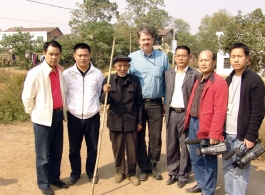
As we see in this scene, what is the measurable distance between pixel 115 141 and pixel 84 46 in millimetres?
1360

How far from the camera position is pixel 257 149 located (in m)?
2.76

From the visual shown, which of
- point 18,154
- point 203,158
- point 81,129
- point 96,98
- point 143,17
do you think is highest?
point 143,17

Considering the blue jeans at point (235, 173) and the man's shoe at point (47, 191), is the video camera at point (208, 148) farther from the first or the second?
the man's shoe at point (47, 191)

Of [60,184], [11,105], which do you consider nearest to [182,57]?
[60,184]

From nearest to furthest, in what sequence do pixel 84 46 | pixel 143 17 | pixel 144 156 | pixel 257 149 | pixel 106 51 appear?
pixel 257 149, pixel 84 46, pixel 144 156, pixel 106 51, pixel 143 17

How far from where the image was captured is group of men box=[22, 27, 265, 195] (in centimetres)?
295

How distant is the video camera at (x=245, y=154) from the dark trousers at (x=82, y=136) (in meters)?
1.76

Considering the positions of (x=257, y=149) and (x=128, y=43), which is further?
(x=128, y=43)

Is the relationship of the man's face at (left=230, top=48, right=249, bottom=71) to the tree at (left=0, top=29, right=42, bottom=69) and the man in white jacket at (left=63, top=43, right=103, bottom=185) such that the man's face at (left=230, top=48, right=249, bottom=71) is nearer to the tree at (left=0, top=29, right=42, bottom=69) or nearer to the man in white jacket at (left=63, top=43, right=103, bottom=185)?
the man in white jacket at (left=63, top=43, right=103, bottom=185)

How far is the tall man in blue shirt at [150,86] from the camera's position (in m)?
3.78

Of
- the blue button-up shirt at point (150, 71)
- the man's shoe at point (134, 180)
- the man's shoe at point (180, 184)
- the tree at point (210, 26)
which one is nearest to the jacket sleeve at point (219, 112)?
the blue button-up shirt at point (150, 71)

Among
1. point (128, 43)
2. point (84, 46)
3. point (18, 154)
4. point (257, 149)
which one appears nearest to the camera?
point (257, 149)

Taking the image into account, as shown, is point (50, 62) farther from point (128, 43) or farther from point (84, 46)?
point (128, 43)

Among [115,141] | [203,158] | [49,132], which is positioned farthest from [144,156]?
[49,132]
